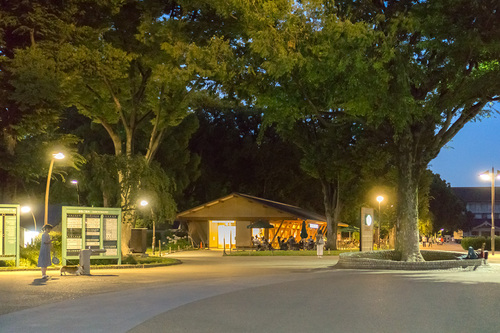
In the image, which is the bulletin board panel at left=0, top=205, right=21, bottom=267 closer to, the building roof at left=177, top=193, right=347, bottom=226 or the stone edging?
the stone edging

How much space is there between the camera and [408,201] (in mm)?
26938

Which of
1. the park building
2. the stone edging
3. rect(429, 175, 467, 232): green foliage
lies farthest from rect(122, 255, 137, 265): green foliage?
rect(429, 175, 467, 232): green foliage

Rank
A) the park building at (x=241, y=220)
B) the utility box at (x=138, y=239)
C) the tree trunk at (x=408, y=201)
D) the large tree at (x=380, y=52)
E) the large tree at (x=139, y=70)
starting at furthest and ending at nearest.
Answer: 1. the park building at (x=241, y=220)
2. the utility box at (x=138, y=239)
3. the large tree at (x=139, y=70)
4. the tree trunk at (x=408, y=201)
5. the large tree at (x=380, y=52)

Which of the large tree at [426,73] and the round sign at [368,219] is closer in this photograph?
the large tree at [426,73]

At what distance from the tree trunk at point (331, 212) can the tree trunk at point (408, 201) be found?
2378 cm

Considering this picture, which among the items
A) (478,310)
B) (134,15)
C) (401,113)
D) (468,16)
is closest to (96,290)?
(478,310)

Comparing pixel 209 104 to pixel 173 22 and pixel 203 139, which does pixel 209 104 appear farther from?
pixel 173 22

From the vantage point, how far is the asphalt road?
1058 cm

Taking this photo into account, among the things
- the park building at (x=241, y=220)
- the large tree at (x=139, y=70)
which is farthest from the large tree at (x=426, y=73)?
the park building at (x=241, y=220)

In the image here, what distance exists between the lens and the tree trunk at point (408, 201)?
26.8 metres

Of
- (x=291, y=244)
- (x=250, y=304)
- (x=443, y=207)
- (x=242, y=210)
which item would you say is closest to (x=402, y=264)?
(x=250, y=304)

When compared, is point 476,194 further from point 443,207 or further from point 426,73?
point 426,73

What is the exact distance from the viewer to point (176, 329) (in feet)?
33.6

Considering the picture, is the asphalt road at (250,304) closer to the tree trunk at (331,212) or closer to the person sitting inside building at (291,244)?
the person sitting inside building at (291,244)
